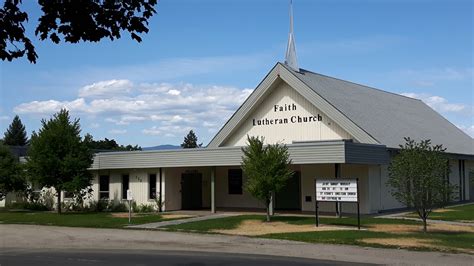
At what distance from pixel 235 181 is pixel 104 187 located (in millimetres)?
7926

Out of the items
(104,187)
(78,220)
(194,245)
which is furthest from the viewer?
(104,187)

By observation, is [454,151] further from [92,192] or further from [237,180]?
[92,192]

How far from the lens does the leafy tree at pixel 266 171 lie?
81.3ft

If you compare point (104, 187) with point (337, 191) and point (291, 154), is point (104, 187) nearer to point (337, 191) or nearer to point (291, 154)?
point (291, 154)

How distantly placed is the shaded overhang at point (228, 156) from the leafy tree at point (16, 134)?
249 ft

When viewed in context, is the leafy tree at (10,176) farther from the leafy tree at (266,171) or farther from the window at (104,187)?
the leafy tree at (266,171)

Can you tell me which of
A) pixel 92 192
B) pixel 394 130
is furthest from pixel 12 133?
pixel 394 130

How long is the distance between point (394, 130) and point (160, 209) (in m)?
14.1

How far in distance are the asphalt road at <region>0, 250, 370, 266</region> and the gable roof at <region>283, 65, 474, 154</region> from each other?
16.9m

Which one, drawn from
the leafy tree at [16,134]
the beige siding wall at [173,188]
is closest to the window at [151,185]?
the beige siding wall at [173,188]

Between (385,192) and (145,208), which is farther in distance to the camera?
(145,208)

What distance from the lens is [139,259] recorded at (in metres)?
14.1

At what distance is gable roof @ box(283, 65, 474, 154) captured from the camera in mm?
32000

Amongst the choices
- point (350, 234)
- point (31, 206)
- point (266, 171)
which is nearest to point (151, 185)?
point (31, 206)
